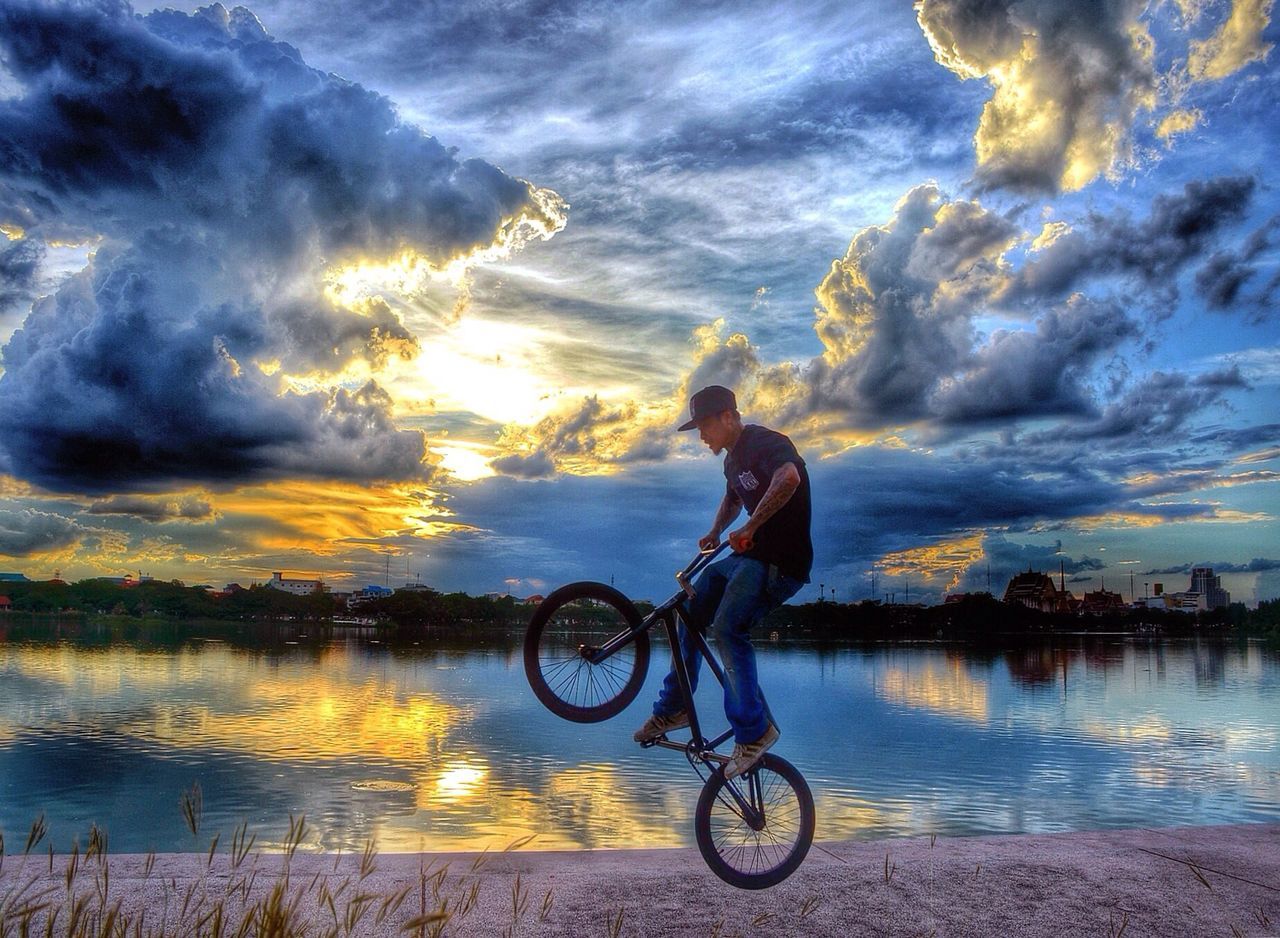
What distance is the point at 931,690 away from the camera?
76.3 metres

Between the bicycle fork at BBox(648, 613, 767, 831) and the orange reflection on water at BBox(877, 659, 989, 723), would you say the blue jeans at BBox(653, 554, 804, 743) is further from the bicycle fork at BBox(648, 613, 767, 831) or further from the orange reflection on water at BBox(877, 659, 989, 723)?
the orange reflection on water at BBox(877, 659, 989, 723)

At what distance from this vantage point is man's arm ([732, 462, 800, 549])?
6957mm

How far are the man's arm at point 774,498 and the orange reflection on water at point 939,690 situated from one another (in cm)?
5176

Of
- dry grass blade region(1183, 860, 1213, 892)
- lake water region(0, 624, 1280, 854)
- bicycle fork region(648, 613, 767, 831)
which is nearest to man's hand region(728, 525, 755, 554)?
bicycle fork region(648, 613, 767, 831)

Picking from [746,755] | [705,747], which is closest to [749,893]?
[746,755]

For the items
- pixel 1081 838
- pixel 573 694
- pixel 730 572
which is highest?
pixel 730 572

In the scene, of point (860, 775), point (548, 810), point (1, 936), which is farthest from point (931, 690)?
point (1, 936)

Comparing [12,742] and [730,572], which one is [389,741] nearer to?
[12,742]

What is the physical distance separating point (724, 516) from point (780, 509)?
0.81 meters

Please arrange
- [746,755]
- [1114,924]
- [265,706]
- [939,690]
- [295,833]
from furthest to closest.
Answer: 1. [939,690]
2. [265,706]
3. [746,755]
4. [1114,924]
5. [295,833]

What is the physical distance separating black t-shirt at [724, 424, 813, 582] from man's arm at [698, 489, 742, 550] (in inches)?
16.4

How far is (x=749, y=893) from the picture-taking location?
6.95 m

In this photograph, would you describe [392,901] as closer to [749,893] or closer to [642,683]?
[642,683]

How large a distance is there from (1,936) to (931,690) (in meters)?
77.7
